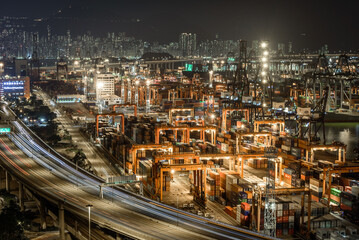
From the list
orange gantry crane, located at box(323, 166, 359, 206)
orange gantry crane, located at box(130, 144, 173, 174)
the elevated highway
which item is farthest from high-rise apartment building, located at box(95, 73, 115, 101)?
orange gantry crane, located at box(323, 166, 359, 206)

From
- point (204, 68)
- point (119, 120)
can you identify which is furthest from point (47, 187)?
point (204, 68)

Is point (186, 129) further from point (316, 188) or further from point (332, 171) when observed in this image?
point (332, 171)

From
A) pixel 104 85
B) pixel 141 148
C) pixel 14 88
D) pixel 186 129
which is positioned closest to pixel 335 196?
pixel 141 148

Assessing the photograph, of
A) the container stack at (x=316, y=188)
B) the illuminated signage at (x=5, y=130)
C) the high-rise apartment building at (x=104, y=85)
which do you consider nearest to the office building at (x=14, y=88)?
the high-rise apartment building at (x=104, y=85)

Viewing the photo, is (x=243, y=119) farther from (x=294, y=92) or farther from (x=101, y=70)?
(x=101, y=70)

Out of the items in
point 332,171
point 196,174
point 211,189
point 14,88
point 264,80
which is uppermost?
point 264,80

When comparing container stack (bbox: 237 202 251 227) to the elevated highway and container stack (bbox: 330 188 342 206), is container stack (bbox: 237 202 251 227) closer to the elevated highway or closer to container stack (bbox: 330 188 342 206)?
the elevated highway

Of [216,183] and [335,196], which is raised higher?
[216,183]

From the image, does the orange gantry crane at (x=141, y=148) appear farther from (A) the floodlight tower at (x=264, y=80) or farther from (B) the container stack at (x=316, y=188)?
(A) the floodlight tower at (x=264, y=80)
